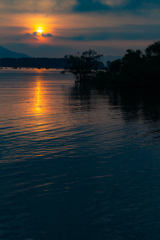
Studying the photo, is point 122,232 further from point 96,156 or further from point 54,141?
point 54,141

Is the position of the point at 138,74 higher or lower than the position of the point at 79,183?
higher

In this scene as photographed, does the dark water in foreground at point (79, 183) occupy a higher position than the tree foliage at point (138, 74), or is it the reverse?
the tree foliage at point (138, 74)

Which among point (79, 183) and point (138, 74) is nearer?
point (79, 183)

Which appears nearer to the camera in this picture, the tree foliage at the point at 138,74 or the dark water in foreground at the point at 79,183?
the dark water in foreground at the point at 79,183

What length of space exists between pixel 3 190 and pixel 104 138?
10.3 metres

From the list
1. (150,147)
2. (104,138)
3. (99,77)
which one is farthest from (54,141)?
(99,77)

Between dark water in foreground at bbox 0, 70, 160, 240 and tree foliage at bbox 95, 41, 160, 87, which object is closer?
dark water in foreground at bbox 0, 70, 160, 240

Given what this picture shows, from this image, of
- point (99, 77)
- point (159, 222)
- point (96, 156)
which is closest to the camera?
point (159, 222)

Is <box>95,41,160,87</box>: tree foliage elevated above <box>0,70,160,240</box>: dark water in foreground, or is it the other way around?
<box>95,41,160,87</box>: tree foliage

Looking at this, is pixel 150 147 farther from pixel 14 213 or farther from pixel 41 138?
pixel 14 213

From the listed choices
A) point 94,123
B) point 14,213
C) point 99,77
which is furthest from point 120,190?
point 99,77

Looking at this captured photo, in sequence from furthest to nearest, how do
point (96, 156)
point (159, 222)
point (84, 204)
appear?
point (96, 156)
point (84, 204)
point (159, 222)

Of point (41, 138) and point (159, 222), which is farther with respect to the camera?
point (41, 138)

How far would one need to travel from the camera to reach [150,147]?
18.7m
